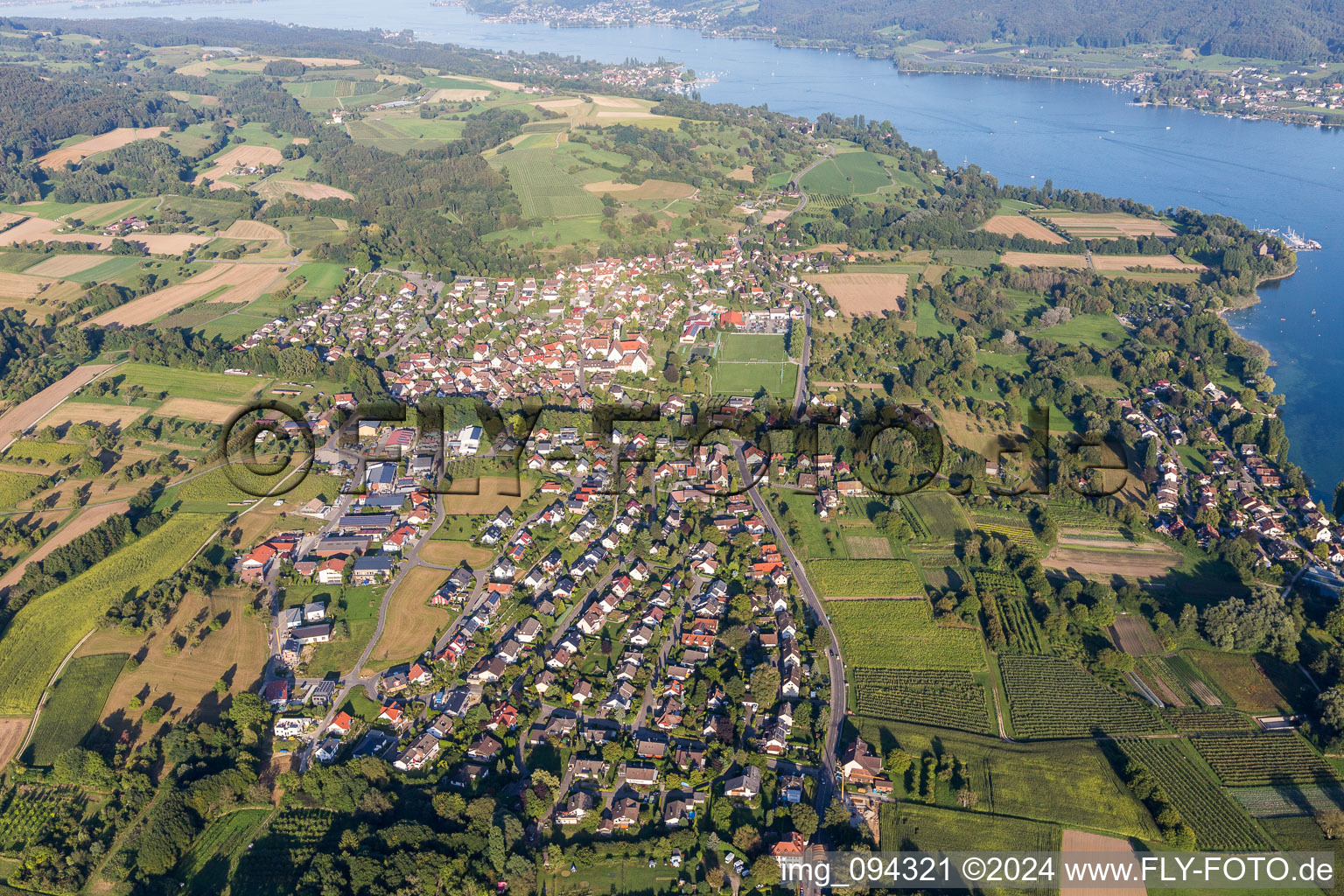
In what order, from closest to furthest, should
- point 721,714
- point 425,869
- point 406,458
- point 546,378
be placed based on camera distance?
point 425,869 < point 721,714 < point 406,458 < point 546,378

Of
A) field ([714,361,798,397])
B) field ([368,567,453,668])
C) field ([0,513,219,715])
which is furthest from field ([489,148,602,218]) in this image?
field ([368,567,453,668])

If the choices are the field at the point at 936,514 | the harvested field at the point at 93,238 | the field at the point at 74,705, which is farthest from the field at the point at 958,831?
the harvested field at the point at 93,238

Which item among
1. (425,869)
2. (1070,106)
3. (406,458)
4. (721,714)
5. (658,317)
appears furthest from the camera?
(1070,106)

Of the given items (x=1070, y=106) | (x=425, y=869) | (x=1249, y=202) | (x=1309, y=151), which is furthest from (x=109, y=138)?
(x=1309, y=151)

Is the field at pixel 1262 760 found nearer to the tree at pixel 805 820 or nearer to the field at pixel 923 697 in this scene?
the field at pixel 923 697

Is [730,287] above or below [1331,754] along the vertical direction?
above

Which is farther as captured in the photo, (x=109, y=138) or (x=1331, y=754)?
(x=109, y=138)

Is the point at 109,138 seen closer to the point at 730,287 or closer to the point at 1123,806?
the point at 730,287
